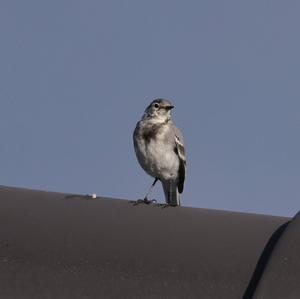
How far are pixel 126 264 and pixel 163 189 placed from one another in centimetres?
902

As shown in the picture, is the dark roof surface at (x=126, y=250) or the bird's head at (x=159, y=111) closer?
the dark roof surface at (x=126, y=250)

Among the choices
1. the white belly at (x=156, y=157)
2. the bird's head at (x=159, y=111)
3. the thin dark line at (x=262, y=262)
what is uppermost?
the bird's head at (x=159, y=111)

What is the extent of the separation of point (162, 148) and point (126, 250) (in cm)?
790

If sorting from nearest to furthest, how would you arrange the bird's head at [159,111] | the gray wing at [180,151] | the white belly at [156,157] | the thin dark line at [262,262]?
the thin dark line at [262,262]
the white belly at [156,157]
the gray wing at [180,151]
the bird's head at [159,111]

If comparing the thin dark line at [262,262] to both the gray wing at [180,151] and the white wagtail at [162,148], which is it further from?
the gray wing at [180,151]

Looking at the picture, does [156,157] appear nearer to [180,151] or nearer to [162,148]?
[162,148]

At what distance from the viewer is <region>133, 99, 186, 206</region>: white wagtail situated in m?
13.4

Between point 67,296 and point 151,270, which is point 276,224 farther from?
point 67,296

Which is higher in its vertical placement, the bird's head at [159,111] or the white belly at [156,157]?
the bird's head at [159,111]

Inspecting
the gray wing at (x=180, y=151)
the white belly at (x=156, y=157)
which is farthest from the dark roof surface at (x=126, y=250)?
the gray wing at (x=180, y=151)

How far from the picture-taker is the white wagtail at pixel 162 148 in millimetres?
13352

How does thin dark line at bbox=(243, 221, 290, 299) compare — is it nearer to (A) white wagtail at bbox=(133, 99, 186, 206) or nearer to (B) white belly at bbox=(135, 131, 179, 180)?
(A) white wagtail at bbox=(133, 99, 186, 206)

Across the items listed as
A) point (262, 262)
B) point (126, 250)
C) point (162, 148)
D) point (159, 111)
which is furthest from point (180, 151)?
point (262, 262)

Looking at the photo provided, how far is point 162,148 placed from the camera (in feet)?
44.0
